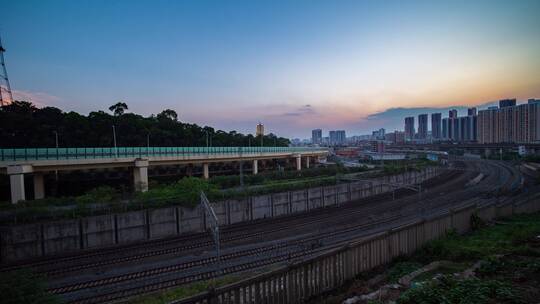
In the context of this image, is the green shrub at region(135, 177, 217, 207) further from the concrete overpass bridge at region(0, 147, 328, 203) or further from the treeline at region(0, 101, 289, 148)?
the treeline at region(0, 101, 289, 148)

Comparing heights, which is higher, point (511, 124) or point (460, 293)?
point (511, 124)

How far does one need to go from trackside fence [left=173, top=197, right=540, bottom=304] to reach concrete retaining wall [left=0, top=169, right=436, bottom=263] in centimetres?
1812

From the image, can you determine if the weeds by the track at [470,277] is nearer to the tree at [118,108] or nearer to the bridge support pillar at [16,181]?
the bridge support pillar at [16,181]

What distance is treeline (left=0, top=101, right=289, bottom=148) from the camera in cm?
3562

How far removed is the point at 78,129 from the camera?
39438 mm

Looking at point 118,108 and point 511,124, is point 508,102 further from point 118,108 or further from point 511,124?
point 118,108

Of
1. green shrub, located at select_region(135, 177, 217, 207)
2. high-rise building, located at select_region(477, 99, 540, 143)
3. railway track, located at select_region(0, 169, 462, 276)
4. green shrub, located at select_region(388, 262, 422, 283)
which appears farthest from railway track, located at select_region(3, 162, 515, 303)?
high-rise building, located at select_region(477, 99, 540, 143)

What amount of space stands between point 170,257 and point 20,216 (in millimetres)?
11586

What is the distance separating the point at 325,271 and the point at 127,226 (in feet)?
61.8

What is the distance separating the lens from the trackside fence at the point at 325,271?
213 inches

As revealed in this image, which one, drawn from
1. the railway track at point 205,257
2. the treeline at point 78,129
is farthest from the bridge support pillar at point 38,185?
the railway track at point 205,257

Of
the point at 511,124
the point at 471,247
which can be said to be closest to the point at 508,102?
the point at 511,124

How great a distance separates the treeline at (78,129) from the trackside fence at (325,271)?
40.0 m

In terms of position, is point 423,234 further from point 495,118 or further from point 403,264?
point 495,118
